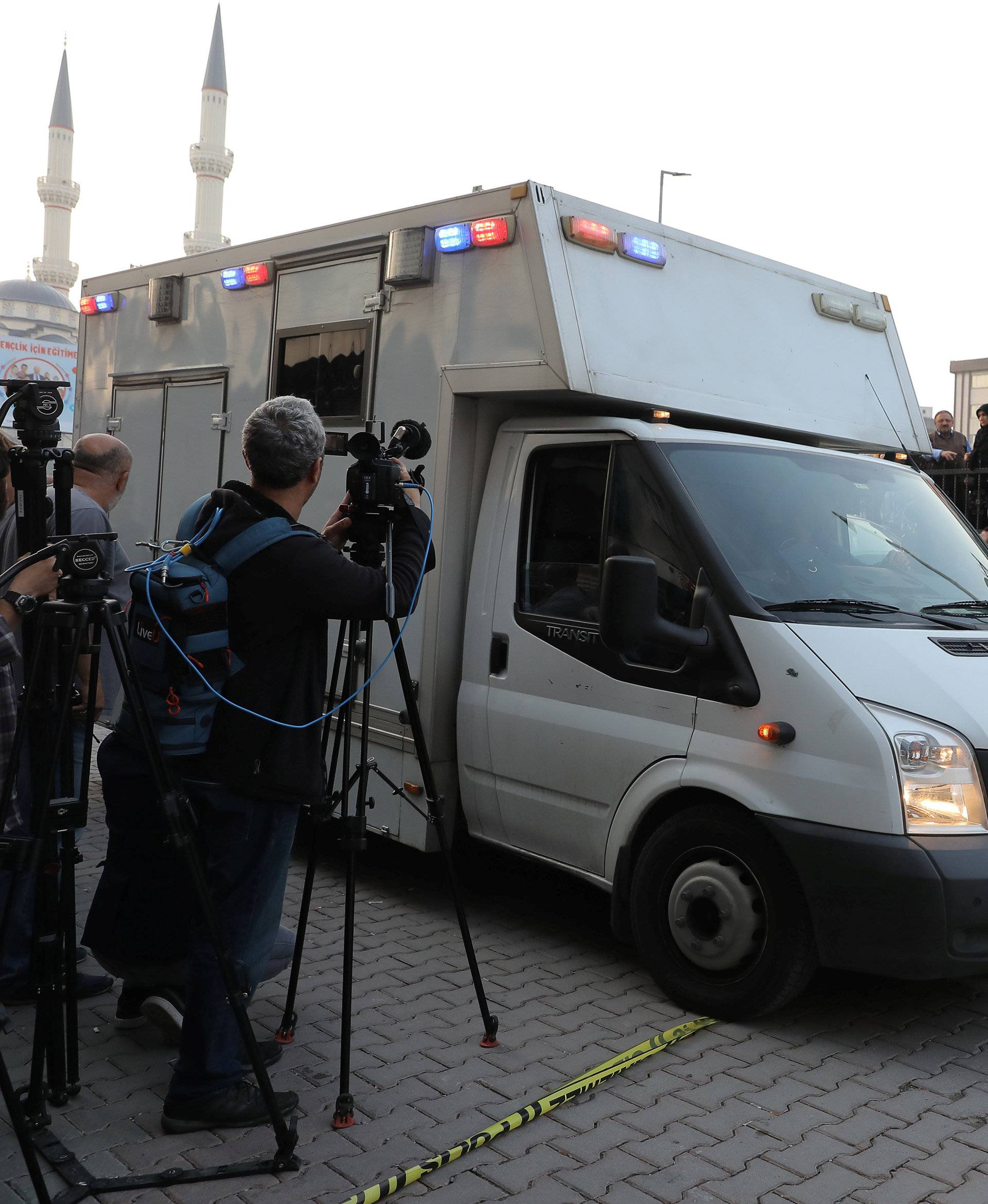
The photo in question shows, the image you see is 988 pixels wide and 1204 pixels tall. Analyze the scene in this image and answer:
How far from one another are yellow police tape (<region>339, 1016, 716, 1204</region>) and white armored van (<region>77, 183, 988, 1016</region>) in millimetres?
208

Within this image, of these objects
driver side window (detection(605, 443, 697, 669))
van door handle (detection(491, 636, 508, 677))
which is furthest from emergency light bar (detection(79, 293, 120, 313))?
driver side window (detection(605, 443, 697, 669))

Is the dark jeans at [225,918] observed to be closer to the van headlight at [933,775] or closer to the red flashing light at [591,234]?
the van headlight at [933,775]

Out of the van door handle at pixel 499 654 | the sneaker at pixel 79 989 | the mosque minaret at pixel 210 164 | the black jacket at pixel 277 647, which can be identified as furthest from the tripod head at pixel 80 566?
the mosque minaret at pixel 210 164

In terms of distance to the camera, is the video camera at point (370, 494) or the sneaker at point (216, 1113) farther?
the video camera at point (370, 494)

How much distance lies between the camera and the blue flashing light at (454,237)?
5016mm

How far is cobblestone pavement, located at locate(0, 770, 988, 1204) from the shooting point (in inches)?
124

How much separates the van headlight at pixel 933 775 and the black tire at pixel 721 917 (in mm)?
482

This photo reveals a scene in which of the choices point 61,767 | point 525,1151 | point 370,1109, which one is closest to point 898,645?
point 525,1151

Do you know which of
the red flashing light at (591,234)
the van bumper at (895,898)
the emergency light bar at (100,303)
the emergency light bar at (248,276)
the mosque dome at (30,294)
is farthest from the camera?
the mosque dome at (30,294)

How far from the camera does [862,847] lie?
12.2ft

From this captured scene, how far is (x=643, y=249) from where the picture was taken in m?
5.00

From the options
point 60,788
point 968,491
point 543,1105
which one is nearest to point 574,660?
point 543,1105

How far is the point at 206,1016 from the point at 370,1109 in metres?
0.60

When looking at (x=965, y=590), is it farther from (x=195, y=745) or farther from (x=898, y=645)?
(x=195, y=745)
